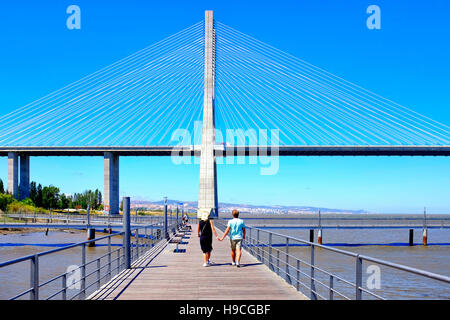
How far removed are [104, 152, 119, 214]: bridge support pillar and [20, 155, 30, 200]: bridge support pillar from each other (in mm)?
15277


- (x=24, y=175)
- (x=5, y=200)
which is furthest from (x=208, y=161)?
(x=24, y=175)

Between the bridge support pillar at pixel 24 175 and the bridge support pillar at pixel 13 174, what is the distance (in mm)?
1433

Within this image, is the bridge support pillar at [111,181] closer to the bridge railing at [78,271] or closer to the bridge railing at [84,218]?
the bridge railing at [84,218]

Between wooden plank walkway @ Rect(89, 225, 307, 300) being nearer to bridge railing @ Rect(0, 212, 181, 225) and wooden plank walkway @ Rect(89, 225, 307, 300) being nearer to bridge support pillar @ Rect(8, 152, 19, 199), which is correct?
bridge railing @ Rect(0, 212, 181, 225)

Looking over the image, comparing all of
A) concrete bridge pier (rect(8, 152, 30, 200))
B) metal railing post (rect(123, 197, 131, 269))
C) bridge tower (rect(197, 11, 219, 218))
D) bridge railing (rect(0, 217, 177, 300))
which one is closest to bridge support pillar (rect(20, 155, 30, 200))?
concrete bridge pier (rect(8, 152, 30, 200))

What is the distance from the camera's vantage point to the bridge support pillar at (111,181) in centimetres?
7250

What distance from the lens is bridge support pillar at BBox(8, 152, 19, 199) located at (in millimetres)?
75125

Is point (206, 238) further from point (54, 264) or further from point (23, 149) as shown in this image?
point (23, 149)

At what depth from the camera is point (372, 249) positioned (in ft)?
154

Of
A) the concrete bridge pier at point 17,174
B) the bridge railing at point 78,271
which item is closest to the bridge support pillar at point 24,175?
the concrete bridge pier at point 17,174

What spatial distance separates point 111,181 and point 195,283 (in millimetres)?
67588
